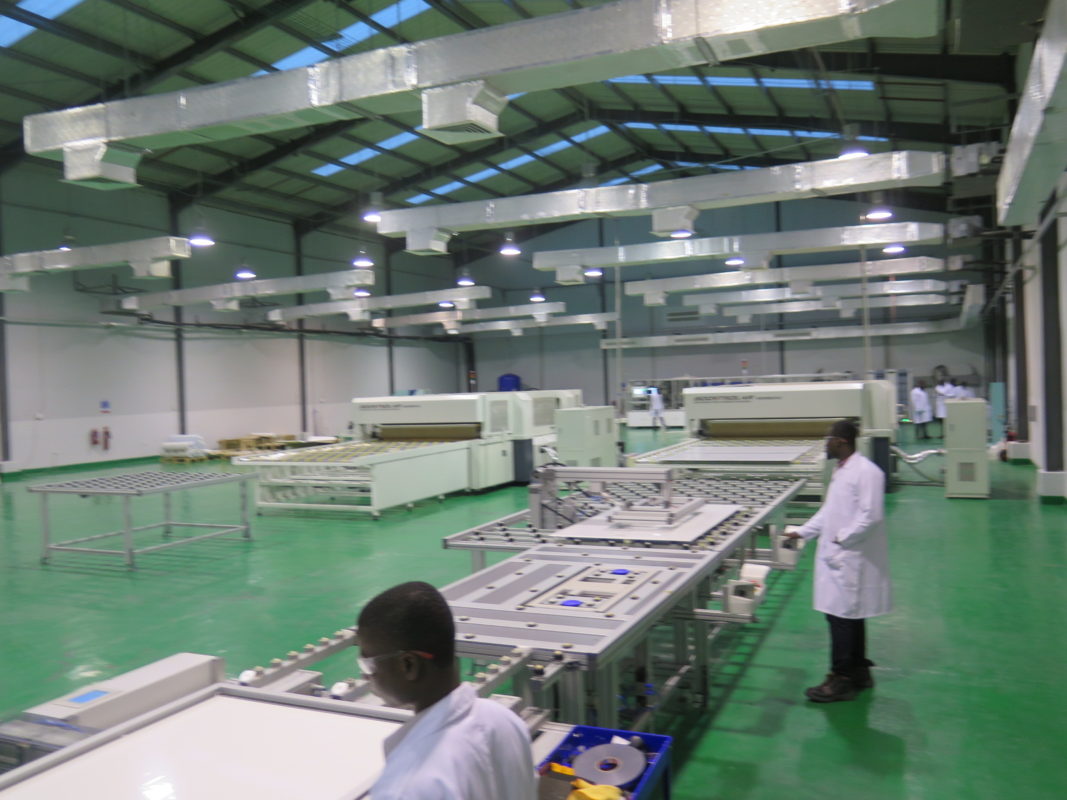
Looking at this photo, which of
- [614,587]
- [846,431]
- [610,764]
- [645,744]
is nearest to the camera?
[610,764]

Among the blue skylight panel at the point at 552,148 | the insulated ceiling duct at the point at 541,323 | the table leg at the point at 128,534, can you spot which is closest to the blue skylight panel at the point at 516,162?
the blue skylight panel at the point at 552,148

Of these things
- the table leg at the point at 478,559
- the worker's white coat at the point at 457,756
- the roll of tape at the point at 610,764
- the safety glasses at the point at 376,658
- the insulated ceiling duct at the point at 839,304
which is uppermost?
the insulated ceiling duct at the point at 839,304

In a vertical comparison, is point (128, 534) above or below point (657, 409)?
below

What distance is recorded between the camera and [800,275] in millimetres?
15000

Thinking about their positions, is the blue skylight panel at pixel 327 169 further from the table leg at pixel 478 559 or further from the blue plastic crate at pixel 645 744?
the blue plastic crate at pixel 645 744

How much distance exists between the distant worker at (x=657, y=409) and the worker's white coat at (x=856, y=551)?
1973cm

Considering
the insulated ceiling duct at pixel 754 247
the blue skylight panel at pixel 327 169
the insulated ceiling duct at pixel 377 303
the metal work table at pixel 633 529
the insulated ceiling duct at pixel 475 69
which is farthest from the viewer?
the blue skylight panel at pixel 327 169

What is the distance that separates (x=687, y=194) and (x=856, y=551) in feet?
19.6

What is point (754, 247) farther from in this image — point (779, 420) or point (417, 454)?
point (417, 454)

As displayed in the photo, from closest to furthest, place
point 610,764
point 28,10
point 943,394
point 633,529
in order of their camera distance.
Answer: point 610,764 → point 633,529 → point 28,10 → point 943,394

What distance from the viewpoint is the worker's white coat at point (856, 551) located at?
3.69 metres

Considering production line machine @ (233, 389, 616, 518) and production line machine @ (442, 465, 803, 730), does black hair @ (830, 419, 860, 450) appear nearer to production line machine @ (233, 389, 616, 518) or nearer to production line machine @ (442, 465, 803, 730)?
production line machine @ (442, 465, 803, 730)

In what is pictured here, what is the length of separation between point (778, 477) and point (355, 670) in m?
4.54

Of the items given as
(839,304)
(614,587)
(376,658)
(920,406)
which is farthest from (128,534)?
(839,304)
